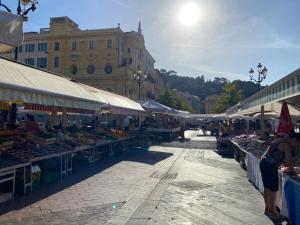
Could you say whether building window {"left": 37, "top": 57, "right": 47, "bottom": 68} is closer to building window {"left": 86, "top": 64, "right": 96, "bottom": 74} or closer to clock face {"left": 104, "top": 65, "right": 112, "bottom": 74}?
building window {"left": 86, "top": 64, "right": 96, "bottom": 74}

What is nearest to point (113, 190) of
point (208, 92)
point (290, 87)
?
point (290, 87)

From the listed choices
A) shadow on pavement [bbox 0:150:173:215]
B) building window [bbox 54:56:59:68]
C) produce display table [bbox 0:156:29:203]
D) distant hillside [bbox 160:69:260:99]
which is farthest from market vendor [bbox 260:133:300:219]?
distant hillside [bbox 160:69:260:99]

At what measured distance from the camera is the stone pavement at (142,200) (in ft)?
19.7

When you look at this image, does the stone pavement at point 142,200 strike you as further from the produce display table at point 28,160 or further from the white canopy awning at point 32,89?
the white canopy awning at point 32,89

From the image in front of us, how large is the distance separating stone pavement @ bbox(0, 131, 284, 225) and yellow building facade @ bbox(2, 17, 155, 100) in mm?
39748

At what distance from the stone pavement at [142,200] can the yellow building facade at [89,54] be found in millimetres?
39748

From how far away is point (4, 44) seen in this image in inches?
281

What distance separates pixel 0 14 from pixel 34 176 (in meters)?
3.92

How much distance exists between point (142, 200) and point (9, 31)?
4.75m

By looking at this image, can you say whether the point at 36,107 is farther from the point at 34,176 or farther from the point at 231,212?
the point at 231,212

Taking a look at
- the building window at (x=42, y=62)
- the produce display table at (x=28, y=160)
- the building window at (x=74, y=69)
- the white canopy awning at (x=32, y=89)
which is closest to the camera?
the produce display table at (x=28, y=160)

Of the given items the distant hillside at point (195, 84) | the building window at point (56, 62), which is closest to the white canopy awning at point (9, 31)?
the building window at point (56, 62)

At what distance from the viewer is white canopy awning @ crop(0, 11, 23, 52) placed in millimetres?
7066

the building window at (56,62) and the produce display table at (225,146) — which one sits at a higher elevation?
the building window at (56,62)
